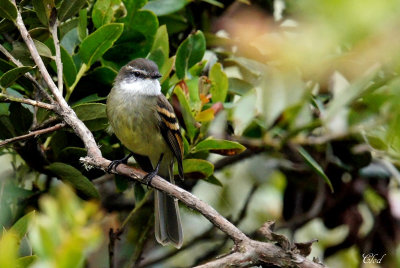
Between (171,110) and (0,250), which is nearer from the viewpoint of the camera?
(0,250)

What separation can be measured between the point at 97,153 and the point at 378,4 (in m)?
1.65

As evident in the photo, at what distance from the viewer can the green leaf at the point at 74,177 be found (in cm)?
296

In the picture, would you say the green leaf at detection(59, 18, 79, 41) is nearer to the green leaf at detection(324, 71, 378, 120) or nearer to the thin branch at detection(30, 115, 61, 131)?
the thin branch at detection(30, 115, 61, 131)

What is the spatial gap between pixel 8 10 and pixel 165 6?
3.28 feet

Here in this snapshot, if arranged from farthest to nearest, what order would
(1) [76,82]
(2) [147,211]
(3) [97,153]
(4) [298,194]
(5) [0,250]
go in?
(4) [298,194] < (2) [147,211] < (1) [76,82] < (3) [97,153] < (5) [0,250]

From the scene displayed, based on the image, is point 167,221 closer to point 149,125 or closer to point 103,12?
point 149,125

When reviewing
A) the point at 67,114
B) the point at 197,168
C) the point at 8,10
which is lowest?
the point at 197,168

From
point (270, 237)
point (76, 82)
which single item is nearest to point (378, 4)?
point (270, 237)

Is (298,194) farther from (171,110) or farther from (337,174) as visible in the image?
(171,110)

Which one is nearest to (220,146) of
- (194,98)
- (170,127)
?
(194,98)

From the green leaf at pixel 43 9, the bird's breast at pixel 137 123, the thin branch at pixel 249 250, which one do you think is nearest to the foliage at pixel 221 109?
the green leaf at pixel 43 9

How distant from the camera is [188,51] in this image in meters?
3.29

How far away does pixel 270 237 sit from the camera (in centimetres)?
238

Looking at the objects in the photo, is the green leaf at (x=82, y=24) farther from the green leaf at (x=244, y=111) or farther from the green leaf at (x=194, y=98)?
the green leaf at (x=244, y=111)
